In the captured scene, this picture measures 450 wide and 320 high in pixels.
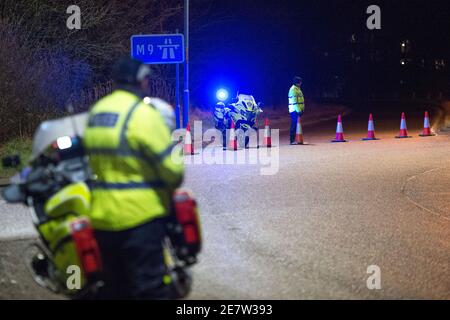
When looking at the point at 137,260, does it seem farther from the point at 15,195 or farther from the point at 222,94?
the point at 222,94

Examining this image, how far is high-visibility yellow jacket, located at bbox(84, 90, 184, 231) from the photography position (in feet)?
13.9

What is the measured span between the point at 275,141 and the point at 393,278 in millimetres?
14930

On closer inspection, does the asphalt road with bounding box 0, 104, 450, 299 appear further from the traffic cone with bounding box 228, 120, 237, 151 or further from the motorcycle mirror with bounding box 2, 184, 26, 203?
the traffic cone with bounding box 228, 120, 237, 151

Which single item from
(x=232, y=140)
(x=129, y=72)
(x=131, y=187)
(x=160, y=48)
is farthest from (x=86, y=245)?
(x=160, y=48)

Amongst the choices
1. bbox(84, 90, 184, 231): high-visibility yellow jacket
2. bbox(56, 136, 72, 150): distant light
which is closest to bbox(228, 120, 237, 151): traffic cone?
bbox(56, 136, 72, 150): distant light

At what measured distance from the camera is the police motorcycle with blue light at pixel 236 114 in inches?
762

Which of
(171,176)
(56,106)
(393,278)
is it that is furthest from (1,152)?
(171,176)

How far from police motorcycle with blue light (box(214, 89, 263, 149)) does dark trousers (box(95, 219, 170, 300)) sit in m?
14.8

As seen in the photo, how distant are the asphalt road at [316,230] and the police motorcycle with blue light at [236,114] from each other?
366cm

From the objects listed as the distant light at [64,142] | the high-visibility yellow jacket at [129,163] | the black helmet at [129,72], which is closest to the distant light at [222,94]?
the distant light at [64,142]

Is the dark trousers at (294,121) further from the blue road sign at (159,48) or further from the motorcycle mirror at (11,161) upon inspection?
the motorcycle mirror at (11,161)

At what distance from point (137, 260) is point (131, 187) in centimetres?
44

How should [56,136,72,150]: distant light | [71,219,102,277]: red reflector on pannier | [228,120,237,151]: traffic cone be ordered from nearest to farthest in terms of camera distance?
[71,219,102,277]: red reflector on pannier, [56,136,72,150]: distant light, [228,120,237,151]: traffic cone
